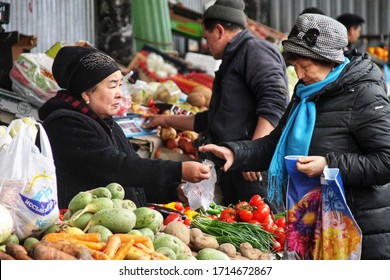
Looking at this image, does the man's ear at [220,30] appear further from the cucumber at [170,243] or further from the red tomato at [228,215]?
the cucumber at [170,243]

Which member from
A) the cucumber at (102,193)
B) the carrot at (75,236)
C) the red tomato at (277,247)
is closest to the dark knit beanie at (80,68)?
the cucumber at (102,193)

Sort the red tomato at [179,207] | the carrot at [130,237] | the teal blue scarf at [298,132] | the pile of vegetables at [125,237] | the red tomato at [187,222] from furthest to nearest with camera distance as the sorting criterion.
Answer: the red tomato at [179,207] < the red tomato at [187,222] < the teal blue scarf at [298,132] < the carrot at [130,237] < the pile of vegetables at [125,237]

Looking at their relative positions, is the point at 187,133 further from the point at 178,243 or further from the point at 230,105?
the point at 178,243

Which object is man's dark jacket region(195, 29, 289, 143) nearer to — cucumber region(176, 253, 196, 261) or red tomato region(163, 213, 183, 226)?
red tomato region(163, 213, 183, 226)

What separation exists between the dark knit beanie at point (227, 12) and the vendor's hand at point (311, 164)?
239cm

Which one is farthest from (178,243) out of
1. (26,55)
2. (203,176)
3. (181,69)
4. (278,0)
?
(278,0)

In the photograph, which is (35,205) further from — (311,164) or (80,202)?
(311,164)

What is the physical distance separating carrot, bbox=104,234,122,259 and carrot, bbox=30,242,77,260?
0.85 feet

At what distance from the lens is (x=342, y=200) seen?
14.5 ft

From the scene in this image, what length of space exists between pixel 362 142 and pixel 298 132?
34 cm

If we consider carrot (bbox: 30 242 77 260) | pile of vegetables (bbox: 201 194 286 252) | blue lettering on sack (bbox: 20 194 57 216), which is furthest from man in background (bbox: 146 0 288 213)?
carrot (bbox: 30 242 77 260)

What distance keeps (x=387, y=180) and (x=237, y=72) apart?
87.4 inches

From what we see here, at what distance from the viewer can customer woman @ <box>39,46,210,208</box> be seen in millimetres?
5086

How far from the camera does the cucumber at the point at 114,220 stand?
428 centimetres
